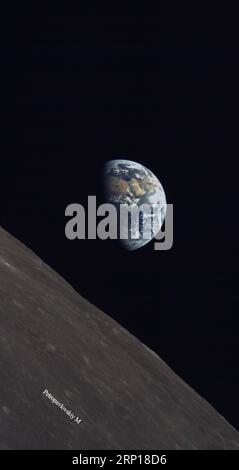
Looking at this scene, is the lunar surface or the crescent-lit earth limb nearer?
the lunar surface

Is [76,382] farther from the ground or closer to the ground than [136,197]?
closer to the ground

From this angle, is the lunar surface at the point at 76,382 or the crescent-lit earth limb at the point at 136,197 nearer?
the lunar surface at the point at 76,382

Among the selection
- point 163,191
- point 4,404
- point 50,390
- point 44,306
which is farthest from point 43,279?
point 4,404

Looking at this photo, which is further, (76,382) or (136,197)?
(136,197)

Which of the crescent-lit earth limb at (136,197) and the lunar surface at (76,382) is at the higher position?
the crescent-lit earth limb at (136,197)

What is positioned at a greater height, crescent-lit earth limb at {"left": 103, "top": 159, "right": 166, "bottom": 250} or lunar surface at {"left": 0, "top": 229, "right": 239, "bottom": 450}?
crescent-lit earth limb at {"left": 103, "top": 159, "right": 166, "bottom": 250}
